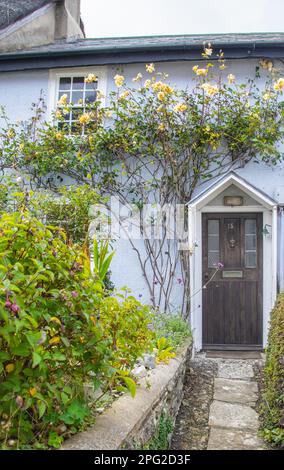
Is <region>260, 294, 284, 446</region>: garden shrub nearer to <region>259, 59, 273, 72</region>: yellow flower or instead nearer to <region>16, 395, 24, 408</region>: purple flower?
<region>16, 395, 24, 408</region>: purple flower

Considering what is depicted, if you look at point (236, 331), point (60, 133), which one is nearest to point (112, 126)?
point (60, 133)

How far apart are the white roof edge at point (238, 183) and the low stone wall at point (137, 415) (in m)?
3.23

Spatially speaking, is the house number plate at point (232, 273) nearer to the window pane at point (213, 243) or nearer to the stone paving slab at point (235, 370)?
the window pane at point (213, 243)

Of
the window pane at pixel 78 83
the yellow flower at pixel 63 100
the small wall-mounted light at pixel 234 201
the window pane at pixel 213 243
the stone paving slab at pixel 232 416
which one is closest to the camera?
the stone paving slab at pixel 232 416

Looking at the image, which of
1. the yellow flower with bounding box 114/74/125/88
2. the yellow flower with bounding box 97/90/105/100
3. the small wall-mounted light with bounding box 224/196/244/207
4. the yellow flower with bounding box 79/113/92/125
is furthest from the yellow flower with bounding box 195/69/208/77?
the small wall-mounted light with bounding box 224/196/244/207

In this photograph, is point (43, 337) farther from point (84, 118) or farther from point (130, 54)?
point (130, 54)

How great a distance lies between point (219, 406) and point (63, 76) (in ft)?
22.8

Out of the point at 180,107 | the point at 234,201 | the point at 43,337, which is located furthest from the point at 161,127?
the point at 43,337

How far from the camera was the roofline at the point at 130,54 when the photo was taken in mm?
8000

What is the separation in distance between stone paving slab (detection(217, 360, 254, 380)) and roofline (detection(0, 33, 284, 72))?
17.8 feet

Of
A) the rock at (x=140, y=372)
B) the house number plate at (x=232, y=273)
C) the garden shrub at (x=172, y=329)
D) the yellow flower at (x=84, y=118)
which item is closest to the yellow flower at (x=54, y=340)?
the rock at (x=140, y=372)

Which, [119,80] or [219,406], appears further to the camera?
[119,80]

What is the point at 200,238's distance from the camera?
7938 millimetres
